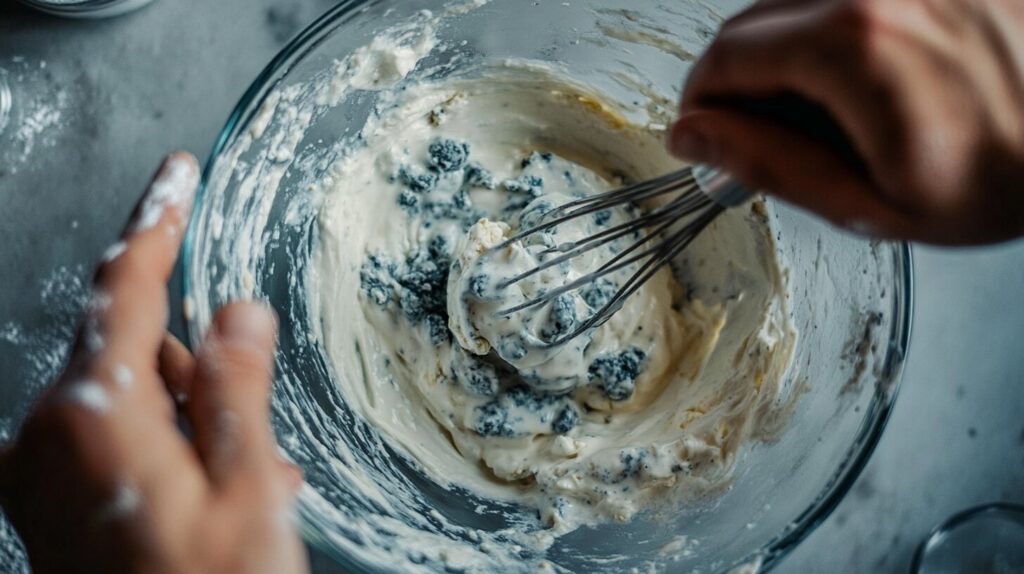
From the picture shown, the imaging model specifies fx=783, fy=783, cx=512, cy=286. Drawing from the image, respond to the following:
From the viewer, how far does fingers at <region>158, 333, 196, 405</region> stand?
2.95ft

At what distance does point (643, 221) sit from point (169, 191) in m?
0.57

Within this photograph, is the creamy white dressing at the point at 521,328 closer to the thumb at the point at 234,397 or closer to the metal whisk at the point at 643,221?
the metal whisk at the point at 643,221

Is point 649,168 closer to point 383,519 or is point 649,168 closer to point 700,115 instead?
point 700,115

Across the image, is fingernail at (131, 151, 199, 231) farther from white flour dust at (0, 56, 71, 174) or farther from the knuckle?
white flour dust at (0, 56, 71, 174)

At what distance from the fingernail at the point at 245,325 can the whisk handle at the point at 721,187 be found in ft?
1.65

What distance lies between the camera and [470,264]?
45.5 inches

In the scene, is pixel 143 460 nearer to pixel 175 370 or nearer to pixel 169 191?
pixel 175 370

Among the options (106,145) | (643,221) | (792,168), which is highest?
(106,145)

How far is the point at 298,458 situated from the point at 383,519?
0.15 meters

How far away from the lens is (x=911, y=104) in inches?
25.0

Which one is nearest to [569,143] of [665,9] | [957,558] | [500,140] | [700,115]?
[500,140]

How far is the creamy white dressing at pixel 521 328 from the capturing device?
1.16 metres

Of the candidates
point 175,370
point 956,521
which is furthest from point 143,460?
point 956,521

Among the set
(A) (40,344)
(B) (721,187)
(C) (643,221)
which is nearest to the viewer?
(B) (721,187)
